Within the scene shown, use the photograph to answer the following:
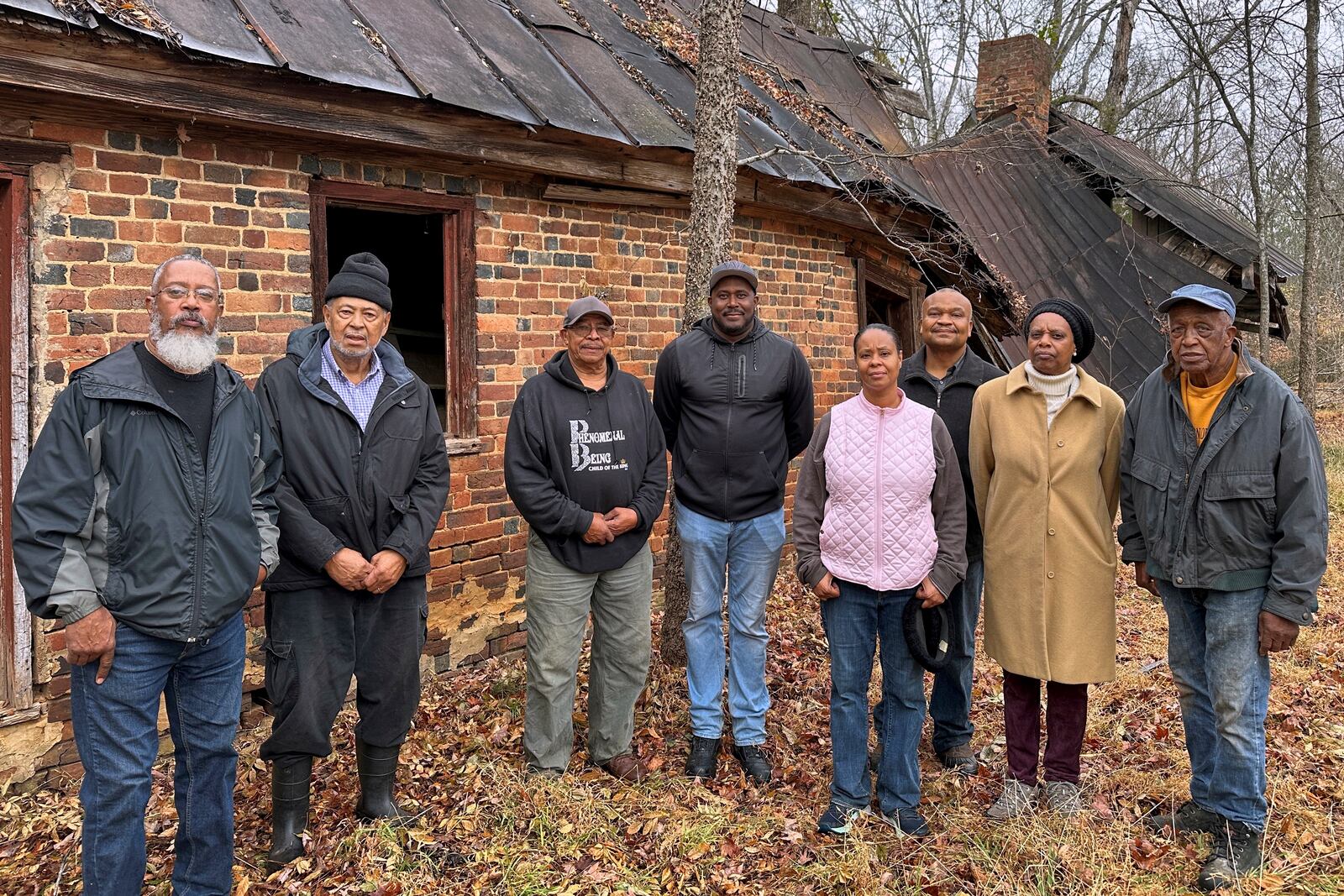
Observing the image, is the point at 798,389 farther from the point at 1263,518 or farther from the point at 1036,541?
the point at 1263,518

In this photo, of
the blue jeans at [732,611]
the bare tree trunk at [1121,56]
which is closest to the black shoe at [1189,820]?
the blue jeans at [732,611]

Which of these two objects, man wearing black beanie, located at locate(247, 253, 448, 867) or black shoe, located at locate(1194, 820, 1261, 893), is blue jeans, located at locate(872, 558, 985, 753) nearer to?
black shoe, located at locate(1194, 820, 1261, 893)

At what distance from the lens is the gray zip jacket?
9.97 ft

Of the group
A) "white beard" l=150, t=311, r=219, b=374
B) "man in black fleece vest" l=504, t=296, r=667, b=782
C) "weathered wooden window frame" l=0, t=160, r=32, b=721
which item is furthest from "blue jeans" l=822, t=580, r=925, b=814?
"weathered wooden window frame" l=0, t=160, r=32, b=721

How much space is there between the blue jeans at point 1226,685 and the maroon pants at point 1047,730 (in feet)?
1.36

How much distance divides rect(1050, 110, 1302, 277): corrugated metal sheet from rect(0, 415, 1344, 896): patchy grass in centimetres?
974

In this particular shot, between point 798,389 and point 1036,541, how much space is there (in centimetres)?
119

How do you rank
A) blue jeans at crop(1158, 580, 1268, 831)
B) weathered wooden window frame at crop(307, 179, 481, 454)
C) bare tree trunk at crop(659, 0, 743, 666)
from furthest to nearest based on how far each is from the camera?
1. weathered wooden window frame at crop(307, 179, 481, 454)
2. bare tree trunk at crop(659, 0, 743, 666)
3. blue jeans at crop(1158, 580, 1268, 831)

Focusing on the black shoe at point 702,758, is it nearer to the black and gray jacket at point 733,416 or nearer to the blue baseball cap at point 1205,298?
the black and gray jacket at point 733,416

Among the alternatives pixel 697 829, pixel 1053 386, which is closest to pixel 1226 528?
pixel 1053 386

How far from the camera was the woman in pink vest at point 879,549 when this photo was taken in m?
3.36

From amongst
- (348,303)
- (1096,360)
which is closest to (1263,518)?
(348,303)

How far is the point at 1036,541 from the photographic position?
3506 millimetres

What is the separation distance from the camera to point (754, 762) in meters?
4.00
